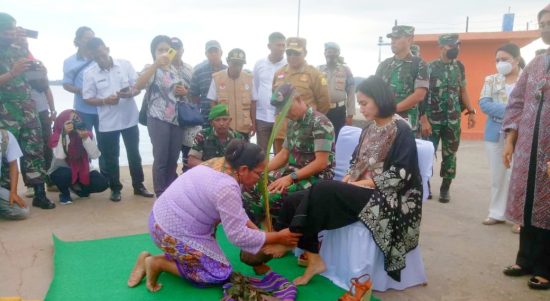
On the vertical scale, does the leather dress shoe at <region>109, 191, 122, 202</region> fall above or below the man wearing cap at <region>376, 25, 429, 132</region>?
below

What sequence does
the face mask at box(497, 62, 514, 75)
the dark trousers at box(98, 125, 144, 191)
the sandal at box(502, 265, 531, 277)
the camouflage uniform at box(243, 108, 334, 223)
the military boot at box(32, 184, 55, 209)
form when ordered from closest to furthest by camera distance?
1. the sandal at box(502, 265, 531, 277)
2. the camouflage uniform at box(243, 108, 334, 223)
3. the face mask at box(497, 62, 514, 75)
4. the military boot at box(32, 184, 55, 209)
5. the dark trousers at box(98, 125, 144, 191)

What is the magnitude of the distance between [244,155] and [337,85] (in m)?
3.26

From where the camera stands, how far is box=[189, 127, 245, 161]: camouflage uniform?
396cm

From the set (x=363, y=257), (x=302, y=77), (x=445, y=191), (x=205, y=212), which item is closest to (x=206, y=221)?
(x=205, y=212)

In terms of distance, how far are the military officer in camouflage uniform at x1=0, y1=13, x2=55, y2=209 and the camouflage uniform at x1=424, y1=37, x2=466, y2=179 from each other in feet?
12.9

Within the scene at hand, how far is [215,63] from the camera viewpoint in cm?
516

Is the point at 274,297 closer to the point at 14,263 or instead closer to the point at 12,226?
the point at 14,263

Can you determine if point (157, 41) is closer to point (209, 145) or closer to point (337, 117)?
point (209, 145)

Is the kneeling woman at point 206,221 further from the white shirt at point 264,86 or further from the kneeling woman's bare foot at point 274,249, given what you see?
the white shirt at point 264,86

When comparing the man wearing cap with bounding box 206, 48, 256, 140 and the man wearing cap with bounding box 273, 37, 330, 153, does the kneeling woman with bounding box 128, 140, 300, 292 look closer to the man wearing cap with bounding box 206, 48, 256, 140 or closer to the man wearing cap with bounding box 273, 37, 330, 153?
the man wearing cap with bounding box 273, 37, 330, 153

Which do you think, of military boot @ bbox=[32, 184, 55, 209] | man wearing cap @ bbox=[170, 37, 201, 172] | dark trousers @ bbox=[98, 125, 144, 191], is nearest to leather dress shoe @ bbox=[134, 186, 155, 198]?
dark trousers @ bbox=[98, 125, 144, 191]

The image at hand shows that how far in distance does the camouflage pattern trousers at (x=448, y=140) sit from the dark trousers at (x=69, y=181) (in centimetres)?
355

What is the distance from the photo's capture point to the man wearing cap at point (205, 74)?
5074mm

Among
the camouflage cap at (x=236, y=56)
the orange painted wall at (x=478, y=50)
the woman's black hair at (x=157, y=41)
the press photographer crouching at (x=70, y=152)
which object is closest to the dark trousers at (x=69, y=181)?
the press photographer crouching at (x=70, y=152)
